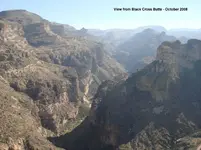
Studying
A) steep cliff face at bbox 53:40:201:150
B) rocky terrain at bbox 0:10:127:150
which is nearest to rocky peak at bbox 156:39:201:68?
steep cliff face at bbox 53:40:201:150

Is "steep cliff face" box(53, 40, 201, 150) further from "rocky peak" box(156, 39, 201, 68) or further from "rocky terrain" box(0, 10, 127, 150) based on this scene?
"rocky terrain" box(0, 10, 127, 150)

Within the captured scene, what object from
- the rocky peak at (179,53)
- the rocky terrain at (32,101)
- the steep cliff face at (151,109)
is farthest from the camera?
the rocky peak at (179,53)

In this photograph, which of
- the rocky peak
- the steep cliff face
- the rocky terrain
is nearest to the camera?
the rocky terrain

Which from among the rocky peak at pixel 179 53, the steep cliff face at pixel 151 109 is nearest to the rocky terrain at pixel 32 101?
the steep cliff face at pixel 151 109

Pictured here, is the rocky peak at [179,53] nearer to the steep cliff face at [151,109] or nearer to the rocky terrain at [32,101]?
the steep cliff face at [151,109]

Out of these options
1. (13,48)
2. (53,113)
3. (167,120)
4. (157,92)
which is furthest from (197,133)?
(13,48)

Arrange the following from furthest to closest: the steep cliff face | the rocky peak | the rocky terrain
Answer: the rocky peak
the steep cliff face
the rocky terrain

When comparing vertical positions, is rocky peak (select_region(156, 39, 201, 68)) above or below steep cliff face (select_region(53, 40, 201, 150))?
above

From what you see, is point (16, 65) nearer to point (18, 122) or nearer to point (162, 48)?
point (18, 122)
